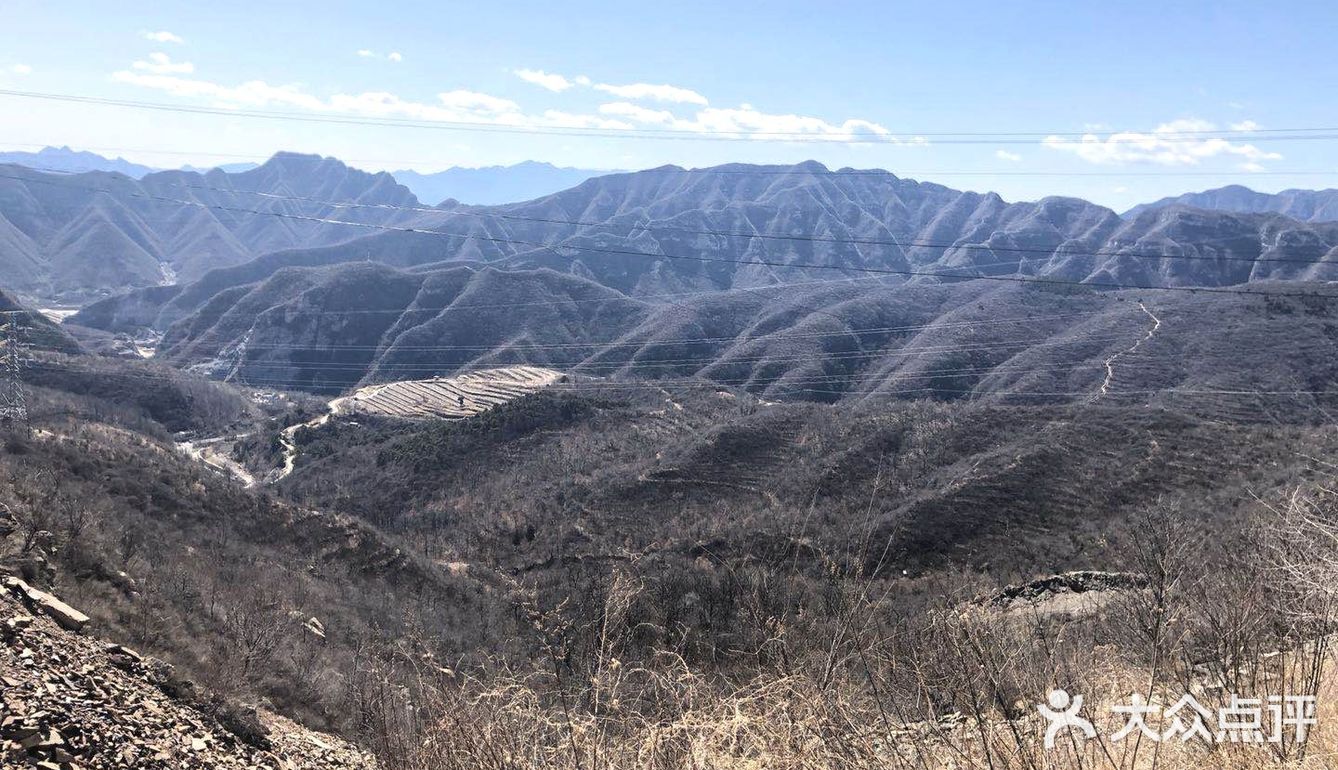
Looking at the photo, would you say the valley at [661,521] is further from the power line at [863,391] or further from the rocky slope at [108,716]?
the power line at [863,391]

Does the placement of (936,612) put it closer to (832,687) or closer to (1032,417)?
(832,687)

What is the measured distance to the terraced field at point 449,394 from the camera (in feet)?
219

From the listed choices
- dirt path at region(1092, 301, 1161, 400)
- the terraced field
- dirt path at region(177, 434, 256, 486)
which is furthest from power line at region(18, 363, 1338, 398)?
dirt path at region(177, 434, 256, 486)

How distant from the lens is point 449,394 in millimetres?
73125

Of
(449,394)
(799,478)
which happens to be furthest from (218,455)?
(799,478)

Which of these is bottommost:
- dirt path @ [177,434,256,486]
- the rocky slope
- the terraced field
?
dirt path @ [177,434,256,486]

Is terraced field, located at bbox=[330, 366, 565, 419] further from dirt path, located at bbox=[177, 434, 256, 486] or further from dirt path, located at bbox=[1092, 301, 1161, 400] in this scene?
dirt path, located at bbox=[1092, 301, 1161, 400]

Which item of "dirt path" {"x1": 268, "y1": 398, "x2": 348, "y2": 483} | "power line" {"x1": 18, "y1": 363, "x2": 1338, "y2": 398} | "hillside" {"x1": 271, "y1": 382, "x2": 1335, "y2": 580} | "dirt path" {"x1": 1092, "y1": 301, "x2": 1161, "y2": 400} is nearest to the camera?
"hillside" {"x1": 271, "y1": 382, "x2": 1335, "y2": 580}

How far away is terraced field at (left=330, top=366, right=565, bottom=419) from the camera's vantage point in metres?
66.8

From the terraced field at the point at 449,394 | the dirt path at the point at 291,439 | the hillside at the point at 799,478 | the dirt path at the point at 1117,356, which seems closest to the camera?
the hillside at the point at 799,478

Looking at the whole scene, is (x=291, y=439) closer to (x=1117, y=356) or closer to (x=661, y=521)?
(x=661, y=521)

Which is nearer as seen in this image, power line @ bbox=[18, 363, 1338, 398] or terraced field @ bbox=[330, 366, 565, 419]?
power line @ bbox=[18, 363, 1338, 398]

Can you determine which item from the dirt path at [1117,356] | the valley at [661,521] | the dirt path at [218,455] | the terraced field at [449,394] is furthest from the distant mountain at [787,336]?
the dirt path at [218,455]

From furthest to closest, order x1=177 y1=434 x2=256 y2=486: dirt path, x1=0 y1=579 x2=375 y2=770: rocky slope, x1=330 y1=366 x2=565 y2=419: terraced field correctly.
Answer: x1=330 y1=366 x2=565 y2=419: terraced field, x1=177 y1=434 x2=256 y2=486: dirt path, x1=0 y1=579 x2=375 y2=770: rocky slope
